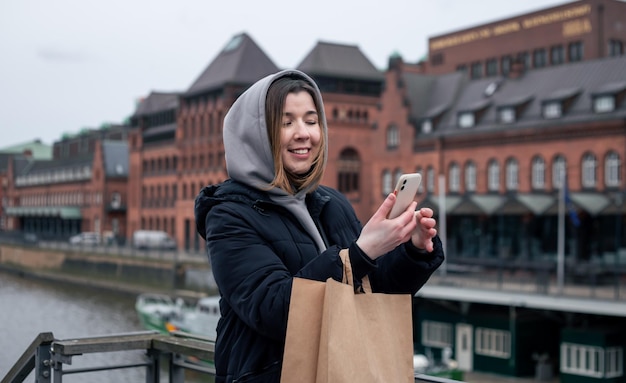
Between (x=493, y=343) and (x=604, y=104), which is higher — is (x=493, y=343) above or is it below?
below

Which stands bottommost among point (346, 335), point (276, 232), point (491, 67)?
point (346, 335)

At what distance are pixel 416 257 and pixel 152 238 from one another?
67807mm

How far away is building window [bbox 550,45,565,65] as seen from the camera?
57416 mm

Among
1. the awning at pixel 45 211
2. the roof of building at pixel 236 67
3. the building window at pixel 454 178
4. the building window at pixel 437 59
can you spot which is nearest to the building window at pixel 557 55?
the building window at pixel 437 59

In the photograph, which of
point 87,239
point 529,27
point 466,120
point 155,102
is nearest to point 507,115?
point 466,120

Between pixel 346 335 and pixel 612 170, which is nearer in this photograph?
pixel 346 335

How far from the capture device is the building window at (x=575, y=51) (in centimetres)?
5588

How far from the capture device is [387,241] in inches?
99.0

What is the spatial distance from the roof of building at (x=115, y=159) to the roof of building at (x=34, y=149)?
48143mm

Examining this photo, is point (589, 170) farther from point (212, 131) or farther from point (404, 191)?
point (404, 191)

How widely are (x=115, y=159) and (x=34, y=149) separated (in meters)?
53.3

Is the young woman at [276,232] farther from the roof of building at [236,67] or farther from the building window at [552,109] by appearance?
the roof of building at [236,67]

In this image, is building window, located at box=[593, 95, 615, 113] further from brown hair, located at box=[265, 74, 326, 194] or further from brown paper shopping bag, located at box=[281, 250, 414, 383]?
brown paper shopping bag, located at box=[281, 250, 414, 383]

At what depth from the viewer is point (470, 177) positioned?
46.7m
